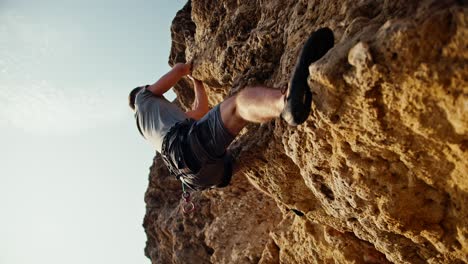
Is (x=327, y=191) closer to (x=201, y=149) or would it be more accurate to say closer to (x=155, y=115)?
(x=201, y=149)

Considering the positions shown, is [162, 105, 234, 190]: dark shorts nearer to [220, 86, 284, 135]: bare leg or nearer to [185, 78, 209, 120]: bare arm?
[220, 86, 284, 135]: bare leg

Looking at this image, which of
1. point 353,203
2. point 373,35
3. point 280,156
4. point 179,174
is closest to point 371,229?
point 353,203

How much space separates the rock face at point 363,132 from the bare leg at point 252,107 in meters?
0.30

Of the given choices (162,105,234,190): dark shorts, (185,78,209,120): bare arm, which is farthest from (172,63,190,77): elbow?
(162,105,234,190): dark shorts

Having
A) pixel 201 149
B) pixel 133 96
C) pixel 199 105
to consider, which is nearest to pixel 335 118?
pixel 201 149

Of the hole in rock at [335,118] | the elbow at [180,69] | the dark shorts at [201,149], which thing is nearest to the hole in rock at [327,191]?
the hole in rock at [335,118]

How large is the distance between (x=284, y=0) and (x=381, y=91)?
2.34 metres

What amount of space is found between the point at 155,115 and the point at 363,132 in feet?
8.38

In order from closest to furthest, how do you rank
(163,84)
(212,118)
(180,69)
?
(212,118) < (163,84) < (180,69)

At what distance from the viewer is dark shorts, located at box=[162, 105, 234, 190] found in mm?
3232

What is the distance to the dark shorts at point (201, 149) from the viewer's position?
127 inches

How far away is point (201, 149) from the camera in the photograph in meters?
3.31

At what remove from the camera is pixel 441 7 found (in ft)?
5.82

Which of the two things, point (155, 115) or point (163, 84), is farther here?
point (163, 84)
